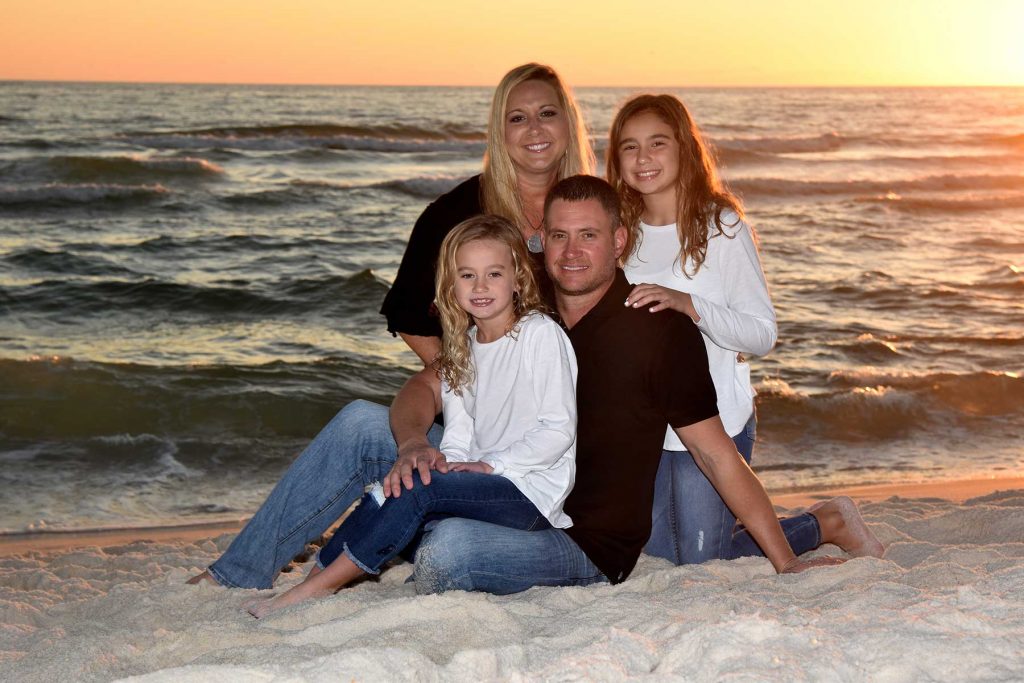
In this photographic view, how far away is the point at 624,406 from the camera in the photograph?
3270 mm

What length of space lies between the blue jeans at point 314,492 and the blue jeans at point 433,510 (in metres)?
0.35

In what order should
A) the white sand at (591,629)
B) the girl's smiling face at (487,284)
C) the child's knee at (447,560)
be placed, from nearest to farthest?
1. the white sand at (591,629)
2. the child's knee at (447,560)
3. the girl's smiling face at (487,284)

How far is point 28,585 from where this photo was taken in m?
4.43

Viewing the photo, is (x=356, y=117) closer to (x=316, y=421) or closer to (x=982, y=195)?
(x=982, y=195)

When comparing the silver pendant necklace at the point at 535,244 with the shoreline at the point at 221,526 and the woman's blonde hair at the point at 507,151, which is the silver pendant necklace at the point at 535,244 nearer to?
the woman's blonde hair at the point at 507,151

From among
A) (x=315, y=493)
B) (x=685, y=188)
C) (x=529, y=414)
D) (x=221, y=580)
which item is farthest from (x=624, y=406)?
(x=221, y=580)

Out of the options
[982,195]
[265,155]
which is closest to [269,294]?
[265,155]

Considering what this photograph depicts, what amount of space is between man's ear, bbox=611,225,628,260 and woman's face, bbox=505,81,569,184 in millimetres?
669

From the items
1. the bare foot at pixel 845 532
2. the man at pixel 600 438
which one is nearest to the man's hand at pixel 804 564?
the man at pixel 600 438

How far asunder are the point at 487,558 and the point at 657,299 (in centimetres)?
96

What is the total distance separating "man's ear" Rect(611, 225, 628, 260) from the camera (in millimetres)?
3387

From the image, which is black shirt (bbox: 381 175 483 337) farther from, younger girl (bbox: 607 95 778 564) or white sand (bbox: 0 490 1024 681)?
white sand (bbox: 0 490 1024 681)

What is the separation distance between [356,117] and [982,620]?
31167 mm

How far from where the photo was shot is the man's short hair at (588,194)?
3.33 meters
